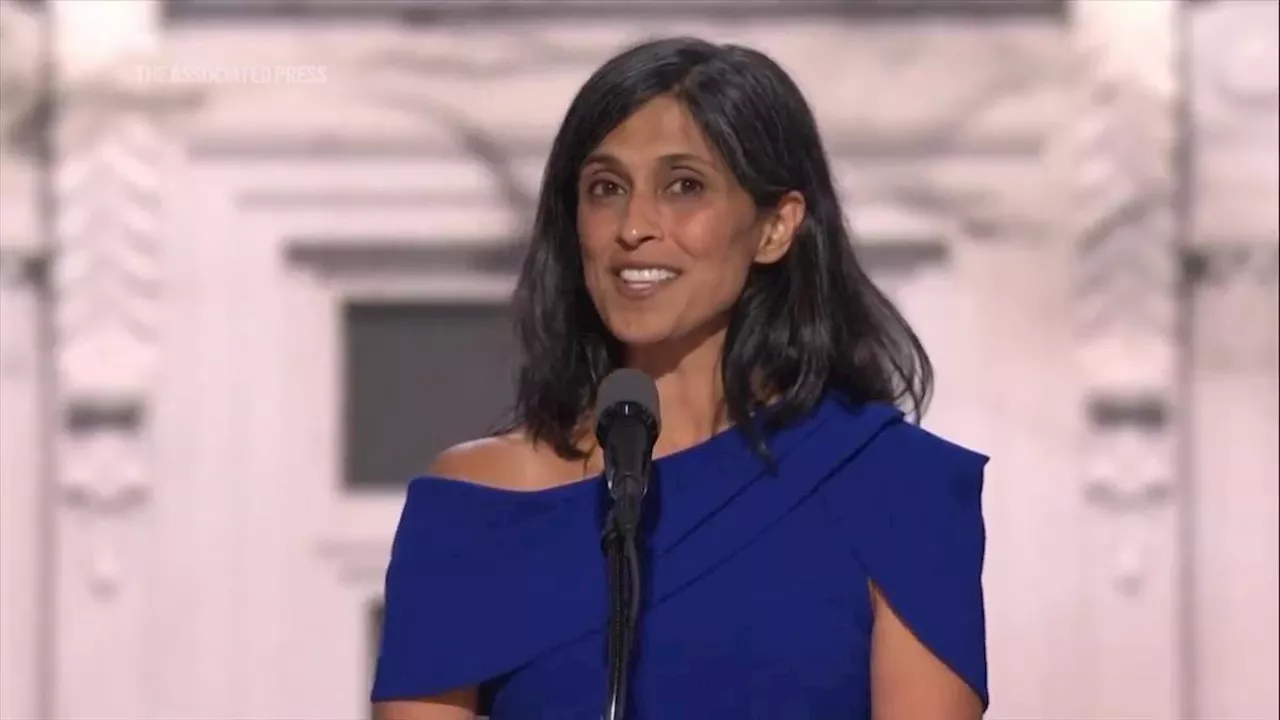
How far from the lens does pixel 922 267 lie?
7.84 feet

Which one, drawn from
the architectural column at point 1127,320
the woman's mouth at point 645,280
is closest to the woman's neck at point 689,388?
the woman's mouth at point 645,280

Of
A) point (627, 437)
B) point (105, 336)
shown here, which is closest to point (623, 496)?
point (627, 437)

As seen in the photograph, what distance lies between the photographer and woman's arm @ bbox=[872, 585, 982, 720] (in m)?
1.56

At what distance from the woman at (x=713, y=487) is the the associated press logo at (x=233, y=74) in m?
0.69

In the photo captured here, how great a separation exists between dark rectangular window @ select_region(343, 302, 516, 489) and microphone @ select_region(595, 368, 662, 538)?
1041 mm

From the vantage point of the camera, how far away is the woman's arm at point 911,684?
1.56m

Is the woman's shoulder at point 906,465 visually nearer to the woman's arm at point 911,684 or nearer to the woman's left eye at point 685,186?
the woman's arm at point 911,684

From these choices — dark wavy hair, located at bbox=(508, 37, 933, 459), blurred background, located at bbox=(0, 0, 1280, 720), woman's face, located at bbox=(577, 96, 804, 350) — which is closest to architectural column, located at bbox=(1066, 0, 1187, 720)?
blurred background, located at bbox=(0, 0, 1280, 720)

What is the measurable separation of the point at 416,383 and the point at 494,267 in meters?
0.18

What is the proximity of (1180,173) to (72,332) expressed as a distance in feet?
4.50

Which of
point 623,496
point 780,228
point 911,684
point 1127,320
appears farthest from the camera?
point 1127,320

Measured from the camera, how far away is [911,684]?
5.15ft

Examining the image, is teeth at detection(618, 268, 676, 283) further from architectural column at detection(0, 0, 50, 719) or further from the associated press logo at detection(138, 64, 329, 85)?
architectural column at detection(0, 0, 50, 719)

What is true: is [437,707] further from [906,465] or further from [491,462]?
[906,465]
